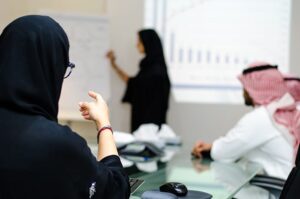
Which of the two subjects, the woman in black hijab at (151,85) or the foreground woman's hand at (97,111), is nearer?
the foreground woman's hand at (97,111)

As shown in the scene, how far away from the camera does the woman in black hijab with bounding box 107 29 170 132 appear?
405cm

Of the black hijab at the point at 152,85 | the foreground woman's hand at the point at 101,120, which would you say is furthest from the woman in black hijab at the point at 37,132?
the black hijab at the point at 152,85

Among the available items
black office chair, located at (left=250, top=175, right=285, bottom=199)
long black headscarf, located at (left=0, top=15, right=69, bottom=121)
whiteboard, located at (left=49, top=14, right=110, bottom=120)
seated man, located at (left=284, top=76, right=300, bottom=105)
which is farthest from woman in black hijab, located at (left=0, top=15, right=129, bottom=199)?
whiteboard, located at (left=49, top=14, right=110, bottom=120)

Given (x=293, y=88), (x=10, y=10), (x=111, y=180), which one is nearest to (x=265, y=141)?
(x=293, y=88)

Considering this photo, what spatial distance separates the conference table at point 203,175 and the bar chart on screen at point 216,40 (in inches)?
67.7

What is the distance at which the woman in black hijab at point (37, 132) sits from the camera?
106 cm

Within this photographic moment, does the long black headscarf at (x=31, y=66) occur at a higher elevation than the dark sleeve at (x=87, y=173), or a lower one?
higher

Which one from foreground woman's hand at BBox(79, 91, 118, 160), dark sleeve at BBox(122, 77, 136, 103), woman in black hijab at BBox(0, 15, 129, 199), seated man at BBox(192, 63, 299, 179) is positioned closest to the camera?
woman in black hijab at BBox(0, 15, 129, 199)

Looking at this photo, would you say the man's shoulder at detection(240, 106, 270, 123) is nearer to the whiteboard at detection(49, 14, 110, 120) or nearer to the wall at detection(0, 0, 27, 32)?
the whiteboard at detection(49, 14, 110, 120)

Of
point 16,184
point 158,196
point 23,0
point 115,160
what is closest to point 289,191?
point 158,196

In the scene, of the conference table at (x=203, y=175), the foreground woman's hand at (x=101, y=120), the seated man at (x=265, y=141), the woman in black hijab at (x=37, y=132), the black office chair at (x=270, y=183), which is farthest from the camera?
the seated man at (x=265, y=141)

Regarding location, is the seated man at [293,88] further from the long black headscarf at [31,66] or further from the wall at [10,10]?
the wall at [10,10]

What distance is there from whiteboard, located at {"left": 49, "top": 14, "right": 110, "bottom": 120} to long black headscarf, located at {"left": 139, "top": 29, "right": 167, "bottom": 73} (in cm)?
39

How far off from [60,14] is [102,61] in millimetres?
572
